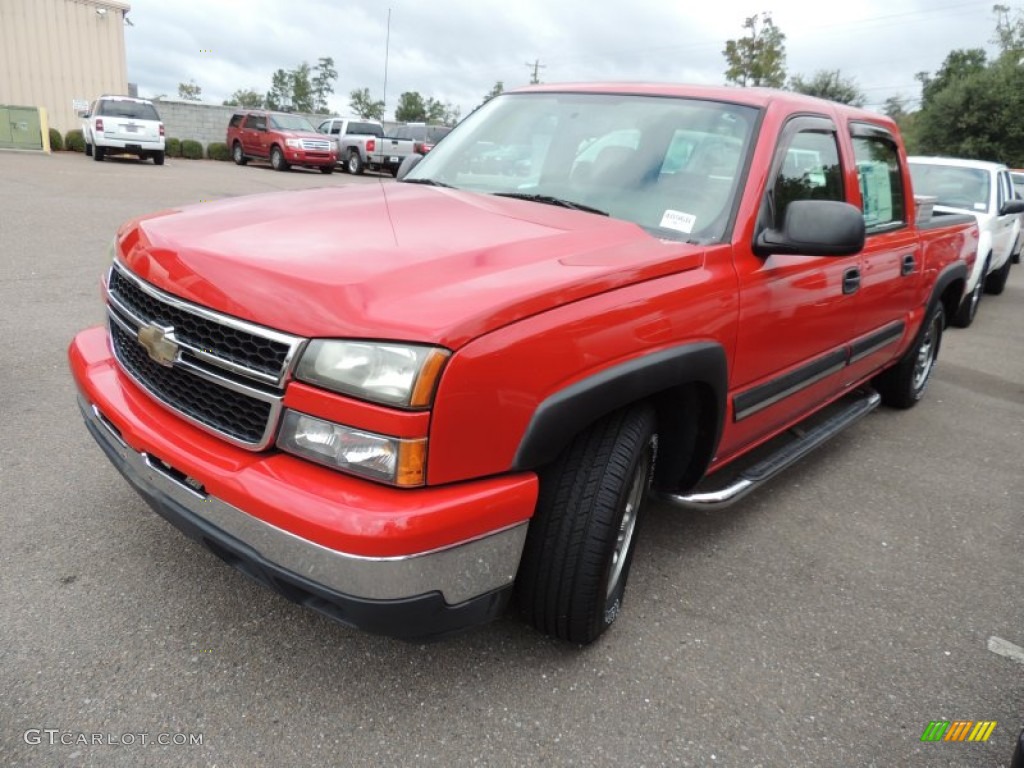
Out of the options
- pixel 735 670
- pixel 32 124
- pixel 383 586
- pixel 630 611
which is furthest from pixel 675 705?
pixel 32 124

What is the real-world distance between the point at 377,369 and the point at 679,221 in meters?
1.37

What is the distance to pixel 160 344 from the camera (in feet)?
6.91

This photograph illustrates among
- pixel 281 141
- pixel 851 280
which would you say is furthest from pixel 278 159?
pixel 851 280

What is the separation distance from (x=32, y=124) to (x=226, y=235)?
86.0 ft

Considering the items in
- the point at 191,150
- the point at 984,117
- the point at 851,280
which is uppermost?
the point at 984,117

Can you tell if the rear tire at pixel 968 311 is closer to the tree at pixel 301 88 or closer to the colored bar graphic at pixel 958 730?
the colored bar graphic at pixel 958 730

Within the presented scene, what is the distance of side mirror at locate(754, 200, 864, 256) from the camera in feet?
8.27

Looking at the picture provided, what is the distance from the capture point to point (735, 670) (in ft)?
7.91

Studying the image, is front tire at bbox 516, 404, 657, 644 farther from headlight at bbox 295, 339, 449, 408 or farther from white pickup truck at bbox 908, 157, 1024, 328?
white pickup truck at bbox 908, 157, 1024, 328

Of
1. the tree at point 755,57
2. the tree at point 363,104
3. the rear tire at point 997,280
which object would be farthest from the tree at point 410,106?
the rear tire at point 997,280

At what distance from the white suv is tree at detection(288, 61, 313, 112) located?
54.3 m

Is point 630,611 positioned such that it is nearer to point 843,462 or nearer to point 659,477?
point 659,477

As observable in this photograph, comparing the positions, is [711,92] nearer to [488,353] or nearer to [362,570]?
[488,353]

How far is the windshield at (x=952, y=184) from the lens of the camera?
28.9 feet
